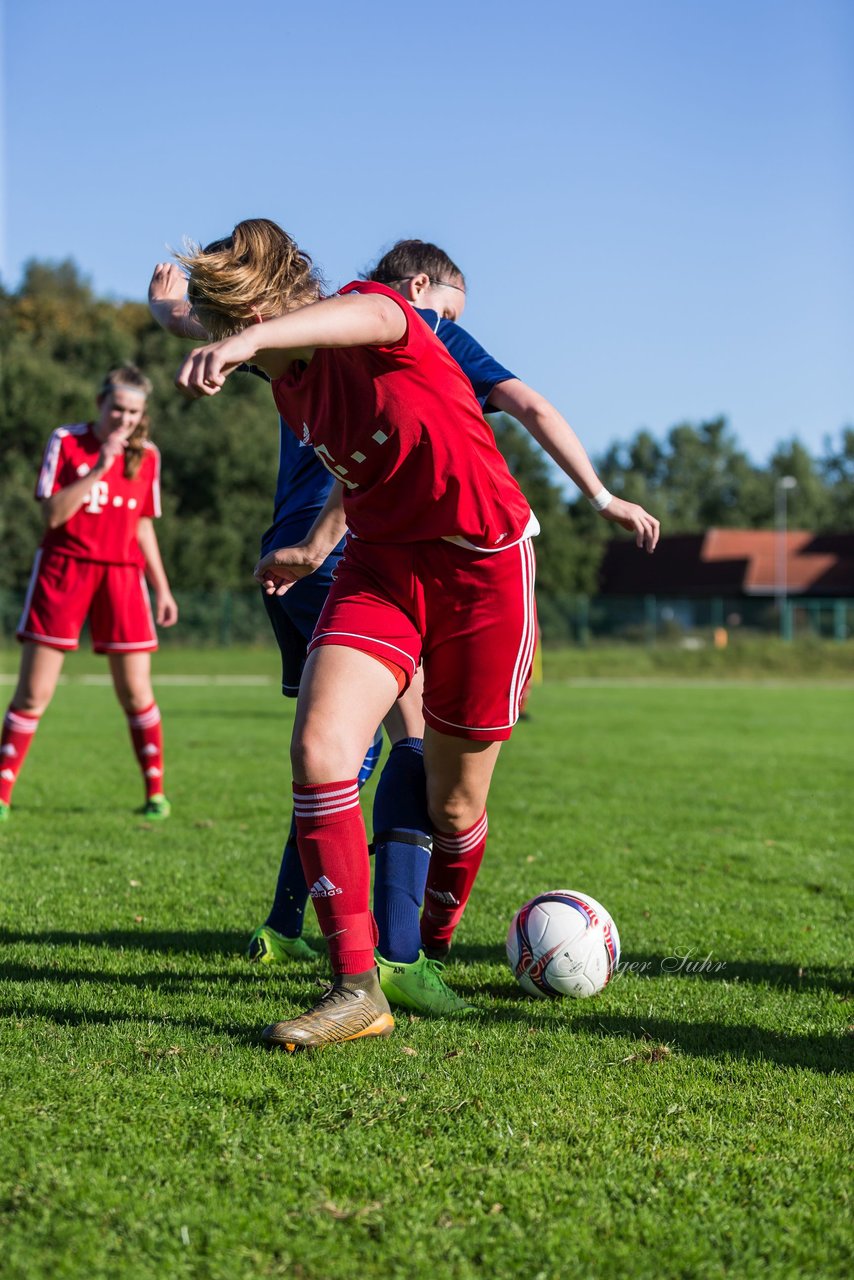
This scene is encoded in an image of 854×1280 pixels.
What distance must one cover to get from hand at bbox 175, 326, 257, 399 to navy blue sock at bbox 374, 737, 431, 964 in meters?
1.57

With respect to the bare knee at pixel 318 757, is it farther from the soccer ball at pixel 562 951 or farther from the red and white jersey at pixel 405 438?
the soccer ball at pixel 562 951

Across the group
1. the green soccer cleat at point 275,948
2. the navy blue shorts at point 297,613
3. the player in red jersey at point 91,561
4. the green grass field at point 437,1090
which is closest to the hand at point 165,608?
the player in red jersey at point 91,561

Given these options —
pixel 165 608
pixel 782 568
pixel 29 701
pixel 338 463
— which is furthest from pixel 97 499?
pixel 782 568

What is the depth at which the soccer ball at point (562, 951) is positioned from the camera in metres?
3.72

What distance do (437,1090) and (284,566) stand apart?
5.52ft


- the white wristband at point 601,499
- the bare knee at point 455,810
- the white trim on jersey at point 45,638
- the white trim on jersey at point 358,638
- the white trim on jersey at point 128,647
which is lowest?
the bare knee at point 455,810

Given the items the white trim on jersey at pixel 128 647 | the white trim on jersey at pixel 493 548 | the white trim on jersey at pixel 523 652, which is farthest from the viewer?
the white trim on jersey at pixel 128 647

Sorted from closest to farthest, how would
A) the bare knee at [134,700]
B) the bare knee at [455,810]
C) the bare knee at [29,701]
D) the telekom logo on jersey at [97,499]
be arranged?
the bare knee at [455,810]
the telekom logo on jersey at [97,499]
the bare knee at [29,701]
the bare knee at [134,700]

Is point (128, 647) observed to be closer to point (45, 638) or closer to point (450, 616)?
point (45, 638)

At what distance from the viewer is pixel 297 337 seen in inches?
109

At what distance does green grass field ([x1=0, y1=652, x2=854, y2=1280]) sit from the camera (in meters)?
2.11

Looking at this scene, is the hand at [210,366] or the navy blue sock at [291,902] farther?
the navy blue sock at [291,902]

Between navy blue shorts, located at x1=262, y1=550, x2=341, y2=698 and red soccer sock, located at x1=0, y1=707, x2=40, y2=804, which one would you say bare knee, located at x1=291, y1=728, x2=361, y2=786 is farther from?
red soccer sock, located at x1=0, y1=707, x2=40, y2=804

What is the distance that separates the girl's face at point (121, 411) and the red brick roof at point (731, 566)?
56871mm
